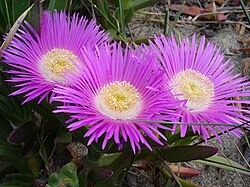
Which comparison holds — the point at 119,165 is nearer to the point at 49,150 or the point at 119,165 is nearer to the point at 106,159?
the point at 106,159

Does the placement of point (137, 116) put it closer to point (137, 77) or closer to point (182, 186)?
point (137, 77)

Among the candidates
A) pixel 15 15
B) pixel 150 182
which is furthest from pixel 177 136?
pixel 15 15

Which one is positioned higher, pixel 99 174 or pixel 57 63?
pixel 57 63

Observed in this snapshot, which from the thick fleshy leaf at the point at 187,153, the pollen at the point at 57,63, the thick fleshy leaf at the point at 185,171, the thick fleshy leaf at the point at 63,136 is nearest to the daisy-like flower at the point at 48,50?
the pollen at the point at 57,63

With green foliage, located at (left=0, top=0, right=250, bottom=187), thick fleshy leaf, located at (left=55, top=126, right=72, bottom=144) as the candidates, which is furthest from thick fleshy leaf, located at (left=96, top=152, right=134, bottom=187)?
thick fleshy leaf, located at (left=55, top=126, right=72, bottom=144)

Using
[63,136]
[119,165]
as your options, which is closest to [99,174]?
[119,165]

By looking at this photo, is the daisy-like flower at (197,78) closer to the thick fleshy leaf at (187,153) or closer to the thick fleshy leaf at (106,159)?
the thick fleshy leaf at (187,153)

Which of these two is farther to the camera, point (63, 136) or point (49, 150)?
point (49, 150)
